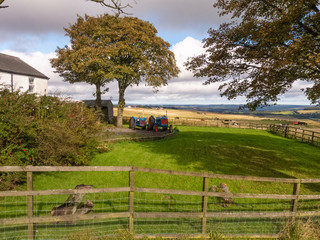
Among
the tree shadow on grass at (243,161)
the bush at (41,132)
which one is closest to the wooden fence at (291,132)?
the tree shadow on grass at (243,161)

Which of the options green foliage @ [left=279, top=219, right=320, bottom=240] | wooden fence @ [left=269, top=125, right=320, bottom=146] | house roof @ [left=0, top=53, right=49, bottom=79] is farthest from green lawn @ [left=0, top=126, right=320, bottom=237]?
house roof @ [left=0, top=53, right=49, bottom=79]

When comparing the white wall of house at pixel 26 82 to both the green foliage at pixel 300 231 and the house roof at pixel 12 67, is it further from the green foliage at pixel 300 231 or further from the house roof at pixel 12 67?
the green foliage at pixel 300 231

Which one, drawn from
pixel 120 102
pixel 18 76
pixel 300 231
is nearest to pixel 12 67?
pixel 18 76

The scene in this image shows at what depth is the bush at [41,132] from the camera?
8148mm

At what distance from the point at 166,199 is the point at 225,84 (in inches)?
340

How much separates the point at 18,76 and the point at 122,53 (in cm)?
1508

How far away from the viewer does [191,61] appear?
44.7 feet

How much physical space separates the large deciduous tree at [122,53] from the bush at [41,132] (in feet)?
40.8

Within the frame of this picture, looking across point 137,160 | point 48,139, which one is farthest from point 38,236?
point 137,160

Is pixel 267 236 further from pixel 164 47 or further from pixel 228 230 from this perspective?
pixel 164 47

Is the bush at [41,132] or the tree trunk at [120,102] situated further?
the tree trunk at [120,102]

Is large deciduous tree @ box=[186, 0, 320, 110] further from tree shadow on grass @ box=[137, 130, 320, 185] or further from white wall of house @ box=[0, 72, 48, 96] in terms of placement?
white wall of house @ box=[0, 72, 48, 96]

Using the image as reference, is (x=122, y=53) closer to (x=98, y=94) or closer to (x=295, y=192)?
(x=98, y=94)

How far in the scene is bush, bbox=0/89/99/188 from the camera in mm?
8148
